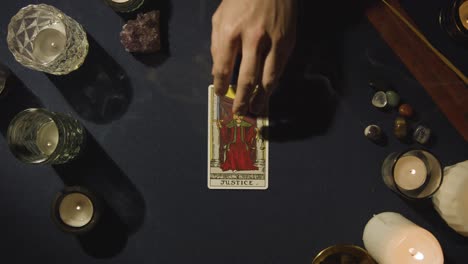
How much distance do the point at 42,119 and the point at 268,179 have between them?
0.61 m

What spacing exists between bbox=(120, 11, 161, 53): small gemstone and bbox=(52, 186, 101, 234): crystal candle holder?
15.8 inches

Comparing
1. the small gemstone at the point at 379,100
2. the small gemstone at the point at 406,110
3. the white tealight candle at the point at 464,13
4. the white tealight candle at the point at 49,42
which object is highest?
the white tealight candle at the point at 464,13

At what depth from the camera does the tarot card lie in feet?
3.35

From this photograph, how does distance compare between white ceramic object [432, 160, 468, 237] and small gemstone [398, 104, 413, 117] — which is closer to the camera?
white ceramic object [432, 160, 468, 237]

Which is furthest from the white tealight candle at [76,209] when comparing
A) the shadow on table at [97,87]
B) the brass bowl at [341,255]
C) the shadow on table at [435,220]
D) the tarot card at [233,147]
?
the shadow on table at [435,220]

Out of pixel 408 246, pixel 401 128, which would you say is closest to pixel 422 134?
pixel 401 128

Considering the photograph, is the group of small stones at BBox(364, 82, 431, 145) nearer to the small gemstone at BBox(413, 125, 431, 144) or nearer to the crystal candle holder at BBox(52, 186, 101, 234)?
the small gemstone at BBox(413, 125, 431, 144)

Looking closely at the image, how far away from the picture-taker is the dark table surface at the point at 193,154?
1.01 metres

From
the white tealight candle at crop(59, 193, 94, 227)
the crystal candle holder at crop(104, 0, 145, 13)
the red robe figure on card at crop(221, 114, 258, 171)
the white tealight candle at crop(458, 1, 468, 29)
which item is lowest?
the white tealight candle at crop(59, 193, 94, 227)

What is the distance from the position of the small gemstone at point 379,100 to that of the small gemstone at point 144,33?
59 centimetres

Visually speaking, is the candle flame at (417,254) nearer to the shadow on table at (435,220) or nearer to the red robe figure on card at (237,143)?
the shadow on table at (435,220)

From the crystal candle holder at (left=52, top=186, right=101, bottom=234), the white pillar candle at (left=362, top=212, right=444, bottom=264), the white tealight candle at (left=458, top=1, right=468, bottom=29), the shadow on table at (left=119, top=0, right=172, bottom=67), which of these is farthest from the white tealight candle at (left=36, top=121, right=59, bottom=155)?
the white tealight candle at (left=458, top=1, right=468, bottom=29)

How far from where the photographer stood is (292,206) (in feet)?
3.33

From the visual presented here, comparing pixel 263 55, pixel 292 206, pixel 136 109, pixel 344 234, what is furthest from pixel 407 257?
pixel 136 109
